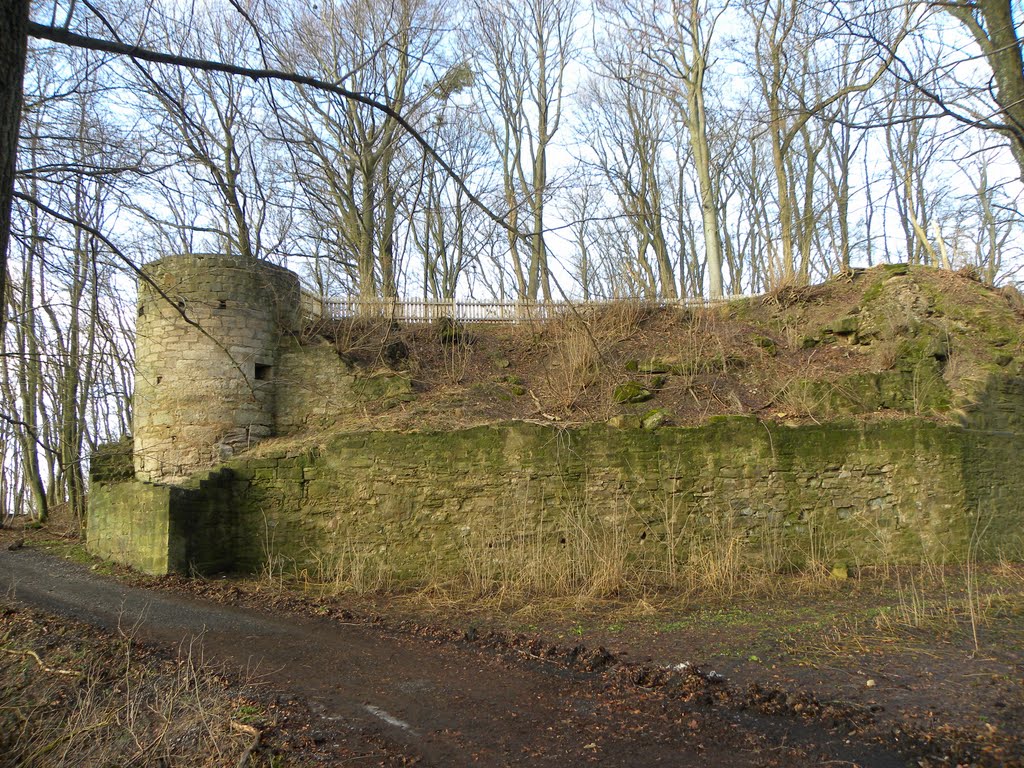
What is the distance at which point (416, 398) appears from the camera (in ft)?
36.5

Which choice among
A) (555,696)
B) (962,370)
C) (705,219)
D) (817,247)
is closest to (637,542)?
(555,696)

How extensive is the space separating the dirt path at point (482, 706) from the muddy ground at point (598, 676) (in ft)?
0.05

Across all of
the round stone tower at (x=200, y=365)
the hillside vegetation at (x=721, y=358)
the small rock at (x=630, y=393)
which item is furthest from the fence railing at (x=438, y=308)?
the small rock at (x=630, y=393)

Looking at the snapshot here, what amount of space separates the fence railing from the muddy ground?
5975mm

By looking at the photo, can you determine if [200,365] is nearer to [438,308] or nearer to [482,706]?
[438,308]

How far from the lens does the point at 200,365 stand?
1059 cm

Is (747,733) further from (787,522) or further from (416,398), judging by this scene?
(416,398)

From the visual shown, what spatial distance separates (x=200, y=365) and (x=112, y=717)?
757 cm

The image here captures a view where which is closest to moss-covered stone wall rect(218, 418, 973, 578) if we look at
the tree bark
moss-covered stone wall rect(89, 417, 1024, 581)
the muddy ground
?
moss-covered stone wall rect(89, 417, 1024, 581)

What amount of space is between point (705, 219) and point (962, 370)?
752 centimetres

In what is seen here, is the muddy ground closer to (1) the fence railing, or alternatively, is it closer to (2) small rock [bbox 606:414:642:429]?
(2) small rock [bbox 606:414:642:429]

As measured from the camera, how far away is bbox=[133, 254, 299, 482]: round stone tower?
34.3ft

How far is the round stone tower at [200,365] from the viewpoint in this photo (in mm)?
10469

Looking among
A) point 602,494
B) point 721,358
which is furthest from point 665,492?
point 721,358
